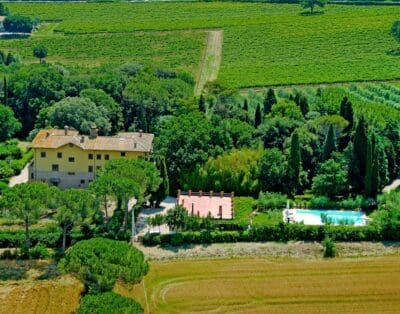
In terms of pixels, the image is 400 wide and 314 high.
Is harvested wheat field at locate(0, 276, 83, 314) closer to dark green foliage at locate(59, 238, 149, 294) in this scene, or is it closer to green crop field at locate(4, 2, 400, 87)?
dark green foliage at locate(59, 238, 149, 294)

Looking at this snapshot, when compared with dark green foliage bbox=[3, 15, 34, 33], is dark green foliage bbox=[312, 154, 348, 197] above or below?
below

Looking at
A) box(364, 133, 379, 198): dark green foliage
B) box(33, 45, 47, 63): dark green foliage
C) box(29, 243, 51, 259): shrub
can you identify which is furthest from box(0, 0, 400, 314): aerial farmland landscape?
box(33, 45, 47, 63): dark green foliage

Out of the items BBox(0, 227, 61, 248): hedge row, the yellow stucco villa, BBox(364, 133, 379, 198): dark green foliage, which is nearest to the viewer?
BBox(0, 227, 61, 248): hedge row

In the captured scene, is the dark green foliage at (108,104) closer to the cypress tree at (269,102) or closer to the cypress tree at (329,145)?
the cypress tree at (269,102)

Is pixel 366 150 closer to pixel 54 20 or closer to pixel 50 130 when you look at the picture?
pixel 50 130

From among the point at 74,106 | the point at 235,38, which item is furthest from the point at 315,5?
the point at 74,106

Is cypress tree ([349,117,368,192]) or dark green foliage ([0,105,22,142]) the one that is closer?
cypress tree ([349,117,368,192])

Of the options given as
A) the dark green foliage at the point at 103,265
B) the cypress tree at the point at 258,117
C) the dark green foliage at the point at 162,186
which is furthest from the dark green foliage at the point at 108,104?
the dark green foliage at the point at 103,265
